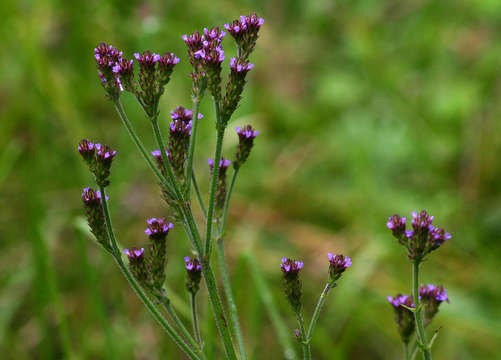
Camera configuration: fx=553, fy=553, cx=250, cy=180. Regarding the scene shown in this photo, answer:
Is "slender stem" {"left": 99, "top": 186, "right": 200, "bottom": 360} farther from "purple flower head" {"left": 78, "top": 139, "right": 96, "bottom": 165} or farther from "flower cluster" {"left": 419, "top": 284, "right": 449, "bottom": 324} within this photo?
"flower cluster" {"left": 419, "top": 284, "right": 449, "bottom": 324}

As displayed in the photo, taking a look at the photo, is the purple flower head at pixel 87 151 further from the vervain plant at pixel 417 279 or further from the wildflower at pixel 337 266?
the vervain plant at pixel 417 279

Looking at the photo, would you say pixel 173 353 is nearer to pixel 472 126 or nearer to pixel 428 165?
pixel 428 165

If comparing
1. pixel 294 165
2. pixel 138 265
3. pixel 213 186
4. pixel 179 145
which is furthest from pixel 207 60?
pixel 294 165

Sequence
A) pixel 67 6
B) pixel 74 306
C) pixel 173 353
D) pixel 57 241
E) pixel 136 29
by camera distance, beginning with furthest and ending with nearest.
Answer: pixel 67 6 → pixel 136 29 → pixel 57 241 → pixel 74 306 → pixel 173 353

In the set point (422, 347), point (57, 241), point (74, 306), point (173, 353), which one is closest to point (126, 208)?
point (57, 241)

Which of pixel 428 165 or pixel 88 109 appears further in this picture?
pixel 88 109

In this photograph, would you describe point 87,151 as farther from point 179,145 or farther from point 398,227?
point 398,227
